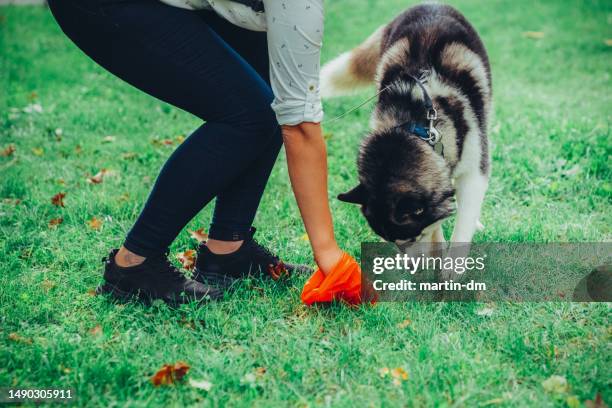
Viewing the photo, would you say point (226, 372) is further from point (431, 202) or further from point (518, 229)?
point (518, 229)

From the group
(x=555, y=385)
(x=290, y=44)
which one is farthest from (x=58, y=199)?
(x=555, y=385)

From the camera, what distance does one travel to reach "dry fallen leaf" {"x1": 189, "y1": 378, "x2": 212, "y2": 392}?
6.81 ft

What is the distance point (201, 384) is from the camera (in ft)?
6.85

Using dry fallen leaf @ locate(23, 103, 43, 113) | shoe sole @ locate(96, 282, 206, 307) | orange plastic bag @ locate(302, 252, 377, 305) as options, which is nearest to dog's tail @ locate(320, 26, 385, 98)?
orange plastic bag @ locate(302, 252, 377, 305)

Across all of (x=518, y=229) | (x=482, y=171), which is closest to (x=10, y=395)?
(x=482, y=171)

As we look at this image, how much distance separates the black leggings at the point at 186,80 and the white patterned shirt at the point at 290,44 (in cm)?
14

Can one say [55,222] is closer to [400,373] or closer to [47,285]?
[47,285]

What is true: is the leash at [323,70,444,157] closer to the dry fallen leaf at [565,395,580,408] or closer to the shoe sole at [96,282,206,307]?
the shoe sole at [96,282,206,307]

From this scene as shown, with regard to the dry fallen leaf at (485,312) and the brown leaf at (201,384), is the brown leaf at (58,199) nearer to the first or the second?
the brown leaf at (201,384)

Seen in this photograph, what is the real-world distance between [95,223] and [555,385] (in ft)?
8.39

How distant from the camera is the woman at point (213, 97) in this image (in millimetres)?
2090

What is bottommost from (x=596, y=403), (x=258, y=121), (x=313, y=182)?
(x=596, y=403)

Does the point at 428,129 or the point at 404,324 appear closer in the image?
the point at 404,324

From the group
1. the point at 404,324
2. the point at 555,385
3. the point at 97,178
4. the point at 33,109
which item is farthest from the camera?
the point at 33,109
